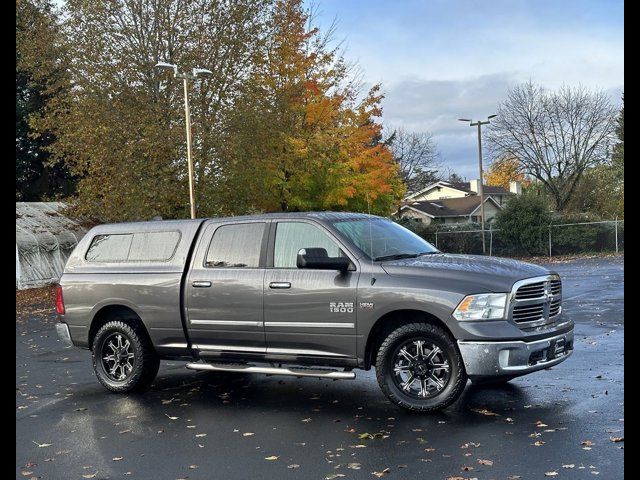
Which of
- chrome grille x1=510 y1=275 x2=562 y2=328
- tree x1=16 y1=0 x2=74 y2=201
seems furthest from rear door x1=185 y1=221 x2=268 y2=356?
tree x1=16 y1=0 x2=74 y2=201

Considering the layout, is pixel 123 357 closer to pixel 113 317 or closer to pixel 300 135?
pixel 113 317

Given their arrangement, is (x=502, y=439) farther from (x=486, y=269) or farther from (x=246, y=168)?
(x=246, y=168)

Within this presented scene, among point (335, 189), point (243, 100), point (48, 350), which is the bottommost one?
point (48, 350)

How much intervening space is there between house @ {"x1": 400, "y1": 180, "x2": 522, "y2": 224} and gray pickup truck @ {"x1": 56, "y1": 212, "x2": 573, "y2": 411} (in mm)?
61978

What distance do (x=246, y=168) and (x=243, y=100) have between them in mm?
2712

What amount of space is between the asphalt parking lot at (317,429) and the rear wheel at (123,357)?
0.19m

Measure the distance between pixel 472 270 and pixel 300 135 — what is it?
2663cm

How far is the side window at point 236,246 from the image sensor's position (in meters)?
8.40

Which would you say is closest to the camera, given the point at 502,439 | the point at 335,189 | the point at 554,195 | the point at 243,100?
the point at 502,439

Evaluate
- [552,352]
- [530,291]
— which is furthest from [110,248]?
[552,352]

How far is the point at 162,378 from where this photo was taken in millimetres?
10109
